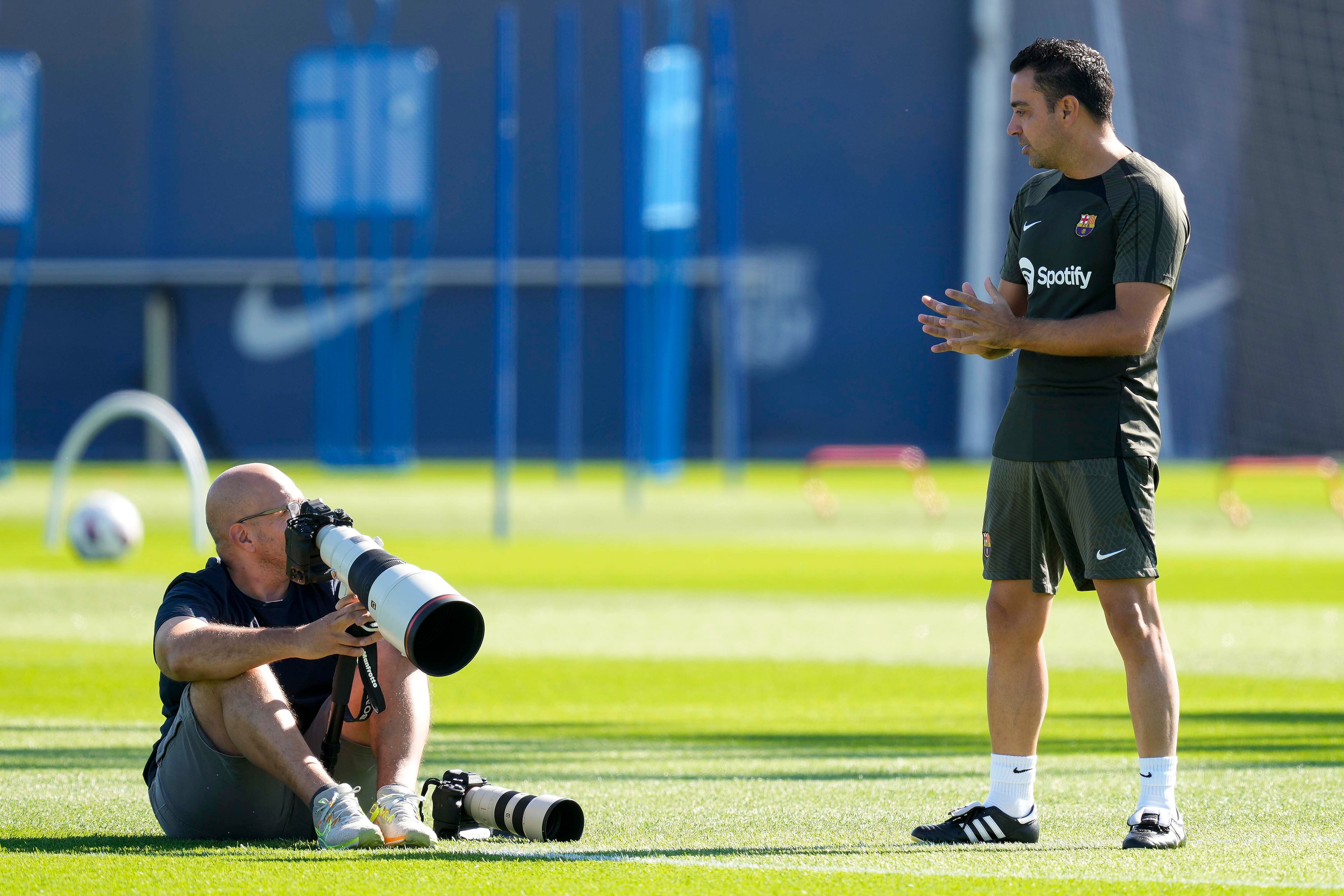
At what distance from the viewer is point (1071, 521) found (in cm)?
474

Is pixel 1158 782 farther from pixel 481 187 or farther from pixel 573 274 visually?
pixel 481 187

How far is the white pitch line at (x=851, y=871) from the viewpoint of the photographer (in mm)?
4168

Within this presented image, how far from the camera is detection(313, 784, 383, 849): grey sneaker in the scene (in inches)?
172

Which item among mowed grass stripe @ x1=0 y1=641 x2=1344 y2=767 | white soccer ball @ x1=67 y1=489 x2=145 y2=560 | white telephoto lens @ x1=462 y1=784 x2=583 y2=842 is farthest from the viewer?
white soccer ball @ x1=67 y1=489 x2=145 y2=560

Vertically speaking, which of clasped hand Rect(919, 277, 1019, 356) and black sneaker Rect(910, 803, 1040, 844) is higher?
clasped hand Rect(919, 277, 1019, 356)

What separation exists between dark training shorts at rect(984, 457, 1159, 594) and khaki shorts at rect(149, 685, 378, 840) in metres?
1.76

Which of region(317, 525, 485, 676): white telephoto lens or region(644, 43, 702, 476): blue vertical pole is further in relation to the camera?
region(644, 43, 702, 476): blue vertical pole

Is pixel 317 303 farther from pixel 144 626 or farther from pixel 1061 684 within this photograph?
pixel 1061 684

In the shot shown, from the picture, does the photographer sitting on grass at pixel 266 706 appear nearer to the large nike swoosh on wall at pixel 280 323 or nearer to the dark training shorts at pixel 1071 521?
the dark training shorts at pixel 1071 521

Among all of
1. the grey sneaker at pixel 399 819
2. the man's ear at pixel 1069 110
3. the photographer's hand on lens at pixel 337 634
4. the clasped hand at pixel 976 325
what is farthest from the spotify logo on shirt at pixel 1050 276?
the grey sneaker at pixel 399 819

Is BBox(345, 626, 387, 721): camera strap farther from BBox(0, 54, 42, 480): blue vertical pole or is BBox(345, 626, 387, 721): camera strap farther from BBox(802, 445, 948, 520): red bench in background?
BBox(0, 54, 42, 480): blue vertical pole

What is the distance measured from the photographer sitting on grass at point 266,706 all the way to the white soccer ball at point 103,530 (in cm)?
939

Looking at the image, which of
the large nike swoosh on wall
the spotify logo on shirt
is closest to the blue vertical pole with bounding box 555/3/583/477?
the large nike swoosh on wall

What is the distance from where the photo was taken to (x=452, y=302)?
31.6m
